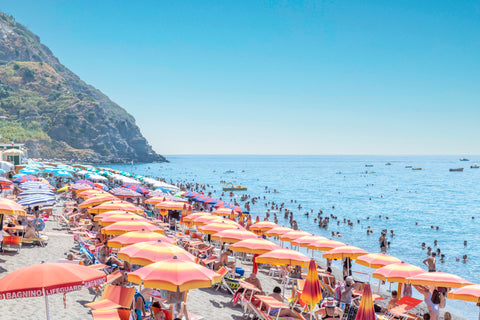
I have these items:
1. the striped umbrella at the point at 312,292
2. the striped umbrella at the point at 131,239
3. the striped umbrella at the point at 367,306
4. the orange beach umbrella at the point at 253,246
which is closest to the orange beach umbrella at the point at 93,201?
the striped umbrella at the point at 131,239

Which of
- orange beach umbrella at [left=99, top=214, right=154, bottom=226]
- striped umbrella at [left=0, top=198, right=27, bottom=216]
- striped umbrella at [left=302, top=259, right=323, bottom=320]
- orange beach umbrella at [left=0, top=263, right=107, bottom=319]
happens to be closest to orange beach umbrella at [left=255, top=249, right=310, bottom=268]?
striped umbrella at [left=302, top=259, right=323, bottom=320]

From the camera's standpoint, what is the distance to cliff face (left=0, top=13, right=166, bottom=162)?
396 feet

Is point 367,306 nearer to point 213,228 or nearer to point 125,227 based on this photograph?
point 213,228

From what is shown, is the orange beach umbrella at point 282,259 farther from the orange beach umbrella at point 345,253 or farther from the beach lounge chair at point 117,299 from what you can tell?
the beach lounge chair at point 117,299

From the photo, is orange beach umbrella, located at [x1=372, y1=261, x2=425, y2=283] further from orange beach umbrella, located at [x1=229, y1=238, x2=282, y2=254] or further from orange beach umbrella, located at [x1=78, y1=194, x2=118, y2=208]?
orange beach umbrella, located at [x1=78, y1=194, x2=118, y2=208]

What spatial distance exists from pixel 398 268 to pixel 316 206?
43.8m

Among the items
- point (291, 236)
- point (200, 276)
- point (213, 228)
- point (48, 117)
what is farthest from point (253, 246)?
point (48, 117)

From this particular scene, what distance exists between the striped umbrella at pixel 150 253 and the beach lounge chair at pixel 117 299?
62 cm

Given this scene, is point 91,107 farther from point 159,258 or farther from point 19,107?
point 159,258

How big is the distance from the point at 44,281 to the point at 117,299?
2.59m

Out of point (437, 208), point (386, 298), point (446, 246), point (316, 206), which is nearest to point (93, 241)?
point (386, 298)

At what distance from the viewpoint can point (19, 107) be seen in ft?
413

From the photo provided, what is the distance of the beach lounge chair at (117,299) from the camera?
7.06 m

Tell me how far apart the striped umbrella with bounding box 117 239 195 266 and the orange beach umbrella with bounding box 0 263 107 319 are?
226 cm
